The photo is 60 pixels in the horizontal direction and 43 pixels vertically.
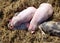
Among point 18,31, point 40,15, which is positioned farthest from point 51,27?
point 18,31

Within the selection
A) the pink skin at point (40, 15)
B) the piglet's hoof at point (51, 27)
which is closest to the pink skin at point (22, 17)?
the pink skin at point (40, 15)

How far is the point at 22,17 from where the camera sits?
11.9ft

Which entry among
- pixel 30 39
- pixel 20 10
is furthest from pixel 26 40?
pixel 20 10

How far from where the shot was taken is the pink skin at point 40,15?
3549mm

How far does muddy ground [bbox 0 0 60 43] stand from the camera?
3361mm

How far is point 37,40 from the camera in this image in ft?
11.0

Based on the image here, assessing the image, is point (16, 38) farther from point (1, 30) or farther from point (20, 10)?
point (20, 10)

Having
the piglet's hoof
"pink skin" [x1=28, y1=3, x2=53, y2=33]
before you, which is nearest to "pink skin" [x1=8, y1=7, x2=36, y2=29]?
"pink skin" [x1=28, y1=3, x2=53, y2=33]

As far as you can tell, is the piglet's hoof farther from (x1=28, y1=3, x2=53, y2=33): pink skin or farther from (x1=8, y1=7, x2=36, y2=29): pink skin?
(x1=8, y1=7, x2=36, y2=29): pink skin

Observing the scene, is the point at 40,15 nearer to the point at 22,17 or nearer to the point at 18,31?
the point at 22,17

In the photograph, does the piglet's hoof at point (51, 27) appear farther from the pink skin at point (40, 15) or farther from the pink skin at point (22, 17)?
the pink skin at point (22, 17)

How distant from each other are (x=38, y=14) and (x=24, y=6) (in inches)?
13.7

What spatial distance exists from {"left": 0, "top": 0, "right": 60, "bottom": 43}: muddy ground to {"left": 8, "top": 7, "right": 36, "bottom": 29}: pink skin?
10cm

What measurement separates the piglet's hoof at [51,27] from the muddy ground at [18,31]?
5cm
